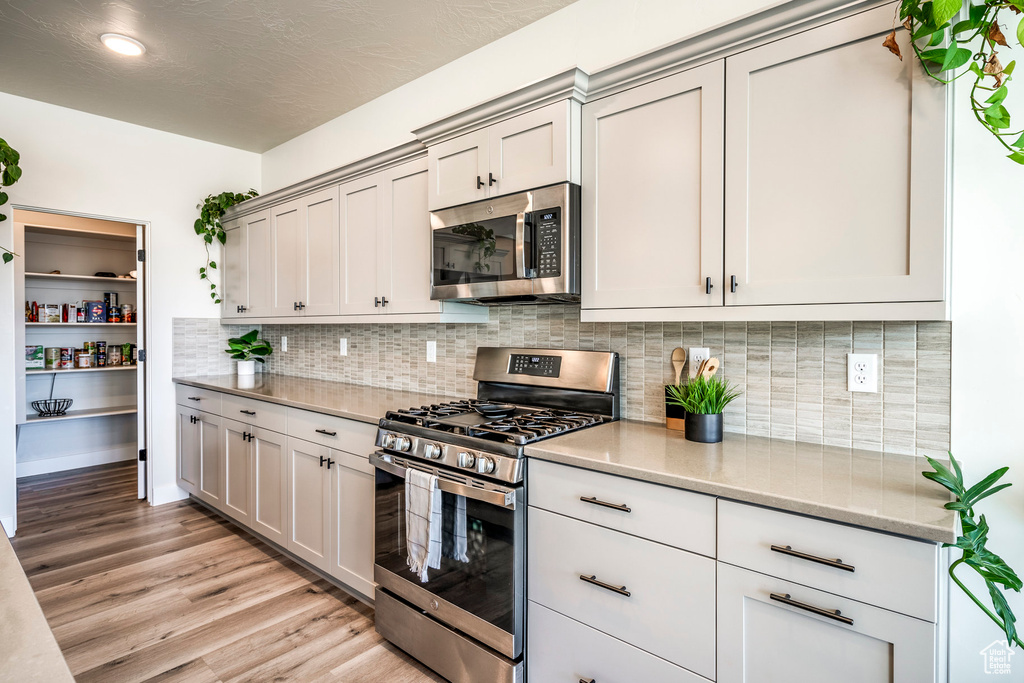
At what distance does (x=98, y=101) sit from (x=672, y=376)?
3.87 meters

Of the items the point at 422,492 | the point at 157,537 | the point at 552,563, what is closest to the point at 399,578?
the point at 422,492

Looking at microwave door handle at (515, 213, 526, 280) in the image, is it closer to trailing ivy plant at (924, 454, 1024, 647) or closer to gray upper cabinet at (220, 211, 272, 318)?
trailing ivy plant at (924, 454, 1024, 647)

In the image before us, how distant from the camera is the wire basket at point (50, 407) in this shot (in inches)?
177

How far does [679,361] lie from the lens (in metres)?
2.03

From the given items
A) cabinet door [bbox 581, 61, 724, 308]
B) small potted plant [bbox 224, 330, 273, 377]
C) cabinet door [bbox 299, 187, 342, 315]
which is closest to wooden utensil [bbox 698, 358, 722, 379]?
cabinet door [bbox 581, 61, 724, 308]

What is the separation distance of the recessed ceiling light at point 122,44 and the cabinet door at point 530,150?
1.94 m

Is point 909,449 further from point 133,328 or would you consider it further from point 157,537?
point 133,328

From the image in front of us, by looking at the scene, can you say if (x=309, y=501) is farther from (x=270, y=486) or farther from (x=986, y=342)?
(x=986, y=342)

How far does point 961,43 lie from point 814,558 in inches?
51.0

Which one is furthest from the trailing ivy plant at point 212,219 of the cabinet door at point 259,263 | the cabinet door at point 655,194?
the cabinet door at point 655,194

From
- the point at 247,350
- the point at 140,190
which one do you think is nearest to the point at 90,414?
the point at 247,350

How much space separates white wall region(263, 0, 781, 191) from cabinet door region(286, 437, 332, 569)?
175 centimetres

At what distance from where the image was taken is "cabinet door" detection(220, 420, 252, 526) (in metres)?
3.22

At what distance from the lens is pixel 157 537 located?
10.9 feet
